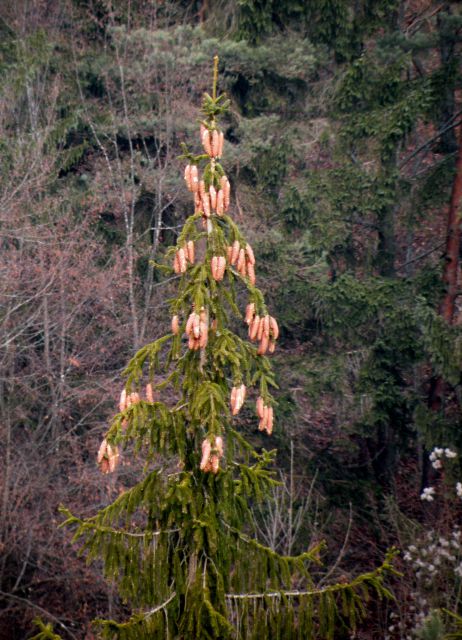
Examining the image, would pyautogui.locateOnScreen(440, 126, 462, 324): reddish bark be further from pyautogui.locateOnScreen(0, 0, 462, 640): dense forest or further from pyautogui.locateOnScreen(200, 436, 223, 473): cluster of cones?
pyautogui.locateOnScreen(200, 436, 223, 473): cluster of cones

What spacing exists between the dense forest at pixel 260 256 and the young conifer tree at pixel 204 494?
6.46m

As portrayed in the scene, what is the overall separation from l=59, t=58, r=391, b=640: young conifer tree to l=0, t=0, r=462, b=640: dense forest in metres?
6.46

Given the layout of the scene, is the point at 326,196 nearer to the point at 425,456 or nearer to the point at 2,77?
the point at 425,456

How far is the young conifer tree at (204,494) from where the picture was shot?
16.1 feet

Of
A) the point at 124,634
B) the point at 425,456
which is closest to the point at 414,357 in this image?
the point at 425,456

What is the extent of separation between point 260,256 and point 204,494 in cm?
943

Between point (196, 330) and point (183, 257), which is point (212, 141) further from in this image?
point (196, 330)

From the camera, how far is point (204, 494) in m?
5.36

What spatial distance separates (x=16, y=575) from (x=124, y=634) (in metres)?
7.86

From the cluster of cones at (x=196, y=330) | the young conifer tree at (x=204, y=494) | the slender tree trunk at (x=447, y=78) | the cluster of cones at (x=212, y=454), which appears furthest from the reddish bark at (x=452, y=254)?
the cluster of cones at (x=212, y=454)

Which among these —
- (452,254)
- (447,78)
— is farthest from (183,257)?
(447,78)

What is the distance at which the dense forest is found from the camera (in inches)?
483

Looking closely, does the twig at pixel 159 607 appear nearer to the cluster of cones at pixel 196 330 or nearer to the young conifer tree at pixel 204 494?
the young conifer tree at pixel 204 494

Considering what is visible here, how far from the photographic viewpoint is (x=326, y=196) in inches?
565
